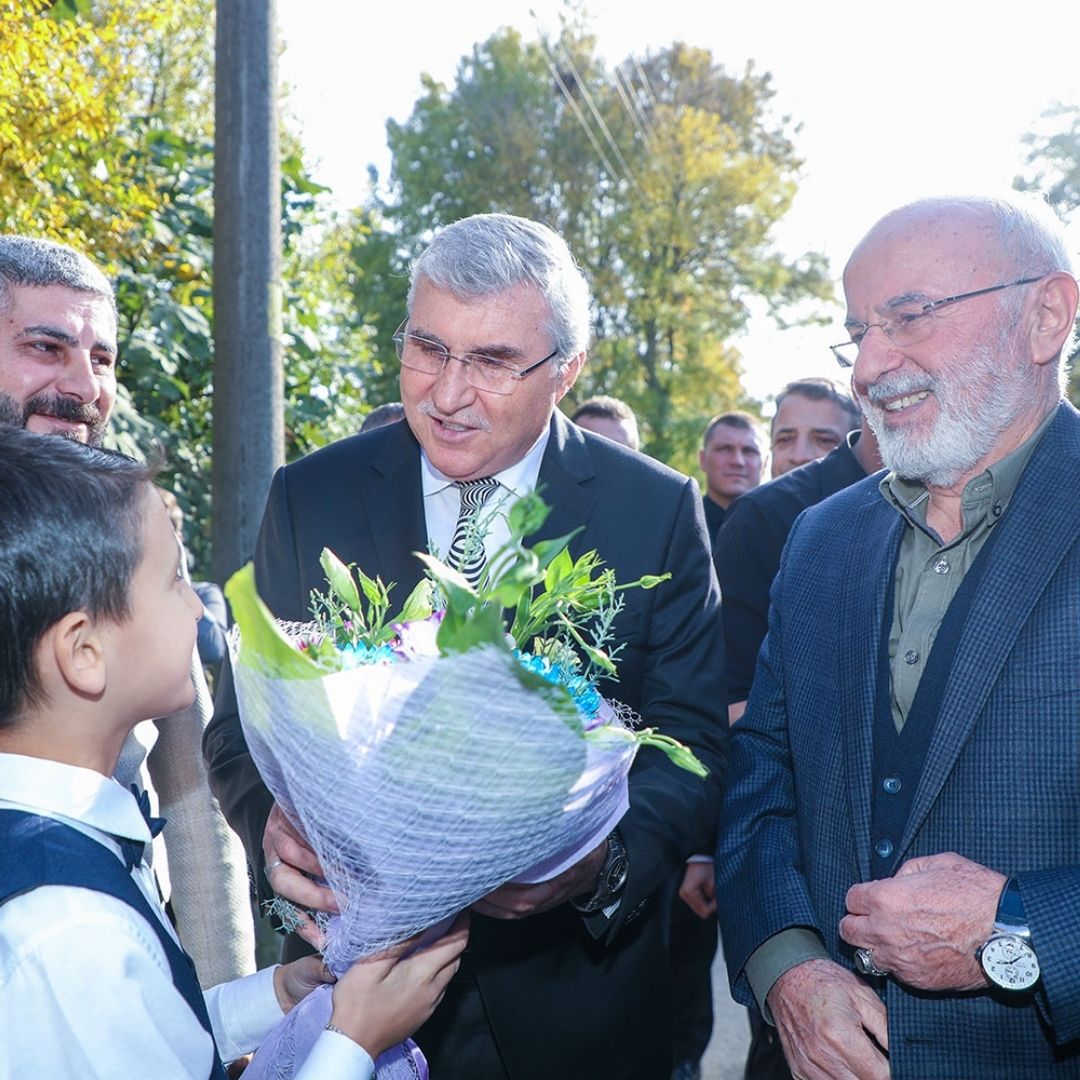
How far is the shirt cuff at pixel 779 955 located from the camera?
242 cm

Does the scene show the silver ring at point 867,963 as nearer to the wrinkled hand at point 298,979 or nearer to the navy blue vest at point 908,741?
the navy blue vest at point 908,741

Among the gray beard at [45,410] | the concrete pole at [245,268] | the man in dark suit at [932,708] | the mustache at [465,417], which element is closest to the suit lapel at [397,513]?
the mustache at [465,417]

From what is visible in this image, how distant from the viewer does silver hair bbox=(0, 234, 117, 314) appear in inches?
104

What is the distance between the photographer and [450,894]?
1.67 m

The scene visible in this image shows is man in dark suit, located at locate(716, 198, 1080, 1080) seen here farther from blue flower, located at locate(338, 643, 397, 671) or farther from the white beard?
blue flower, located at locate(338, 643, 397, 671)

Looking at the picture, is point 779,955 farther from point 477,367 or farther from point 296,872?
point 477,367

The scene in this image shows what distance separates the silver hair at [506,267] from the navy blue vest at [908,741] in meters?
0.98

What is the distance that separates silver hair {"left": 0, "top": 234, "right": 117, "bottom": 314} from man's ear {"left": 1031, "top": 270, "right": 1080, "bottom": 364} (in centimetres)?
207

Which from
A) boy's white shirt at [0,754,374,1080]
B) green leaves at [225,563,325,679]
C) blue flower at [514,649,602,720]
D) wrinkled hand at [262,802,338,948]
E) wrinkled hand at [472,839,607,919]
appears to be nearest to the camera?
green leaves at [225,563,325,679]

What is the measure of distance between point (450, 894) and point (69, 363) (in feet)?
5.23

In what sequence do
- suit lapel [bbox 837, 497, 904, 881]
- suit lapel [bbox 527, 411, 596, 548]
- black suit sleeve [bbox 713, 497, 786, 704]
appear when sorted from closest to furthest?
suit lapel [bbox 837, 497, 904, 881] < suit lapel [bbox 527, 411, 596, 548] < black suit sleeve [bbox 713, 497, 786, 704]

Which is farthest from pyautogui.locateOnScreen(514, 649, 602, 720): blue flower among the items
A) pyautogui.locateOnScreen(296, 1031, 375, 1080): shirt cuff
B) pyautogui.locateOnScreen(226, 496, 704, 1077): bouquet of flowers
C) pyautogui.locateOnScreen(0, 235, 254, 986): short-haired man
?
pyautogui.locateOnScreen(0, 235, 254, 986): short-haired man

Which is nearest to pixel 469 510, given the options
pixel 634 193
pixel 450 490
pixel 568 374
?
pixel 450 490

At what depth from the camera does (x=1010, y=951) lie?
209 cm
